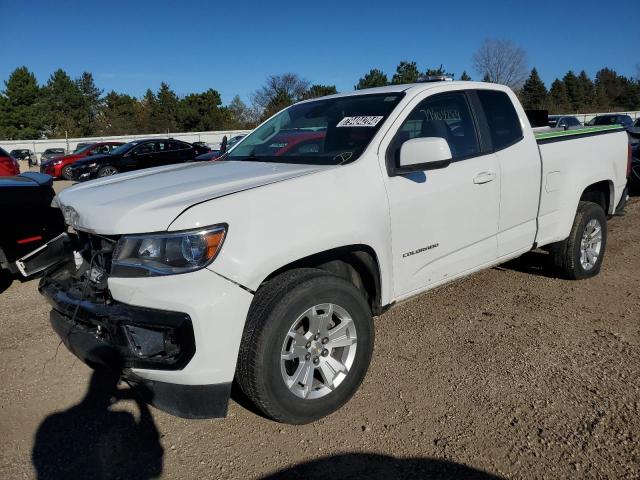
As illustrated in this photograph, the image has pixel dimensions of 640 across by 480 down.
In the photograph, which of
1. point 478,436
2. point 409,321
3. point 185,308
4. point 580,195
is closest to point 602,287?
point 580,195

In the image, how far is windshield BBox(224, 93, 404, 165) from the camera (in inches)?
129

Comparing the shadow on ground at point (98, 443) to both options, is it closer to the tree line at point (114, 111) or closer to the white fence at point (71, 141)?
the white fence at point (71, 141)

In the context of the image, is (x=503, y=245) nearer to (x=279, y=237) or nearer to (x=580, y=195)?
(x=580, y=195)

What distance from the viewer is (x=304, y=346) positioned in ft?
8.97

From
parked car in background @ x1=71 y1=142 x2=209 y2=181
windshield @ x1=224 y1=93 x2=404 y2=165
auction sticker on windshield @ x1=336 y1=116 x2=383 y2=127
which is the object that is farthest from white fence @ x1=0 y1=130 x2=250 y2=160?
auction sticker on windshield @ x1=336 y1=116 x2=383 y2=127

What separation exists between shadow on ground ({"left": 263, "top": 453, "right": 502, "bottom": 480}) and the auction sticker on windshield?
1.99 metres

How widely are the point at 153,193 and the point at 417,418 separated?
1.90 metres

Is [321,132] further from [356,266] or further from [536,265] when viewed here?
[536,265]

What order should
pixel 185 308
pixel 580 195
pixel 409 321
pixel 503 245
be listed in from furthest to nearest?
pixel 580 195, pixel 409 321, pixel 503 245, pixel 185 308

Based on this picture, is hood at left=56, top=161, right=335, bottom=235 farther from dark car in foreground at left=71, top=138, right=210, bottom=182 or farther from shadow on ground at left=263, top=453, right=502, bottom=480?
dark car in foreground at left=71, top=138, right=210, bottom=182

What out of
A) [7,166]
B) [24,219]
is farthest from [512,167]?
[7,166]

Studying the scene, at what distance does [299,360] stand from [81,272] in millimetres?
1397

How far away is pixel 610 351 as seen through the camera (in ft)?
11.6

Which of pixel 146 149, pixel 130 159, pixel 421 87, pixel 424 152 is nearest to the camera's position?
pixel 424 152
